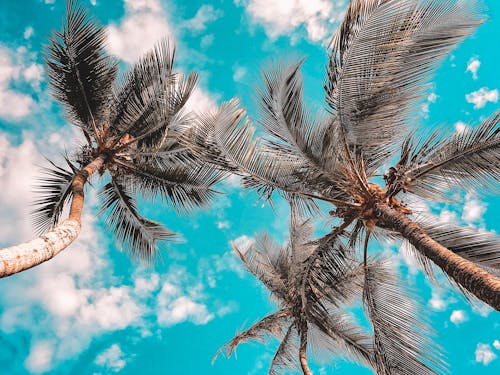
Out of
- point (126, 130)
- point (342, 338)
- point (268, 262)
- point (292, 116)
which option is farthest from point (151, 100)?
point (342, 338)

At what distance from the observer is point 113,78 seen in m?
9.36

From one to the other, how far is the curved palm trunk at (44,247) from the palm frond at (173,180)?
2.65 meters

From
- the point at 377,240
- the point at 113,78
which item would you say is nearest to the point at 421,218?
the point at 377,240

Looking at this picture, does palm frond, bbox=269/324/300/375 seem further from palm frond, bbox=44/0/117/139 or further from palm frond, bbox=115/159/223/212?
palm frond, bbox=44/0/117/139

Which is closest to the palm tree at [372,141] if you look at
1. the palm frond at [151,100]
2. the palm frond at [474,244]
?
the palm frond at [474,244]

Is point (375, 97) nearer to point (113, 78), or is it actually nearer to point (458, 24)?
point (458, 24)

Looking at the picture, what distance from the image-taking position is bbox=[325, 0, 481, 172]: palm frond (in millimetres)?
5672

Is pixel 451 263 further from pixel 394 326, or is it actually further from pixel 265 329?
pixel 265 329

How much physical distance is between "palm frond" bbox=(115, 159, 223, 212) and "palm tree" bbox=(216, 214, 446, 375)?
2297 millimetres

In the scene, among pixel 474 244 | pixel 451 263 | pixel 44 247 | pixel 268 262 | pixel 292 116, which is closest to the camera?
pixel 451 263

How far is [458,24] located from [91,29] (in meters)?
7.06

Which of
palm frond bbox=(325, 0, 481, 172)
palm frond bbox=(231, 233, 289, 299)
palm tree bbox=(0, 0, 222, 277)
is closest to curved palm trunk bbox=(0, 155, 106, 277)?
palm tree bbox=(0, 0, 222, 277)

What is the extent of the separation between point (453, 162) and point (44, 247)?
5877 mm

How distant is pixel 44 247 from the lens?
16.1 ft
